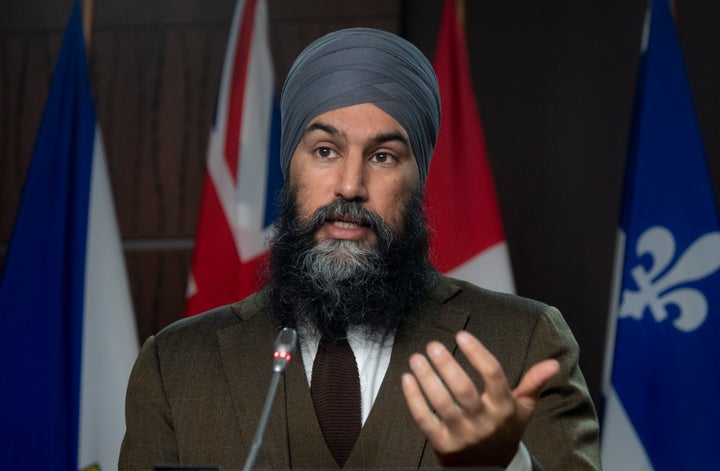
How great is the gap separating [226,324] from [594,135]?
6.63ft

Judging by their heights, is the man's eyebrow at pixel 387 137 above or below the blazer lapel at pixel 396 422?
above

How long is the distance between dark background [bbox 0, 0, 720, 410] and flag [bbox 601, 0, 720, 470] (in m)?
0.36

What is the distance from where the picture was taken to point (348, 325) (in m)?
2.17

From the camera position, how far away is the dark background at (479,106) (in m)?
3.72

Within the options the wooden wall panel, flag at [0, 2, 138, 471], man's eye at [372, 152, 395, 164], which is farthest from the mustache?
the wooden wall panel

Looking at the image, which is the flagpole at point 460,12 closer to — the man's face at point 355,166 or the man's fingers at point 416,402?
the man's face at point 355,166

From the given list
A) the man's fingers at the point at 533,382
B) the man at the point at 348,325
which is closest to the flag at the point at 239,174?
the man at the point at 348,325

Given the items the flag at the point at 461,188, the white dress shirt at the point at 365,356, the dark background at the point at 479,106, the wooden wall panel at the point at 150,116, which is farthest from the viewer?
the wooden wall panel at the point at 150,116

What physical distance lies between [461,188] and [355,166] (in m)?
1.45

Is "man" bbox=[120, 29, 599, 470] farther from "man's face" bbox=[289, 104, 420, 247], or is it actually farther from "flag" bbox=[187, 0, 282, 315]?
"flag" bbox=[187, 0, 282, 315]

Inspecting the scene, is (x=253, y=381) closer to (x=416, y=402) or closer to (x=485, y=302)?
(x=485, y=302)

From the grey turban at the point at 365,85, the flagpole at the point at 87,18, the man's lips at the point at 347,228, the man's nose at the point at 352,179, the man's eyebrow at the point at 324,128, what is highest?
the flagpole at the point at 87,18

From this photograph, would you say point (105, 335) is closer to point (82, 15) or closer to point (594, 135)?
point (82, 15)

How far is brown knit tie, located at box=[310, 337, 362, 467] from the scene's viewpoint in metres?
1.95
